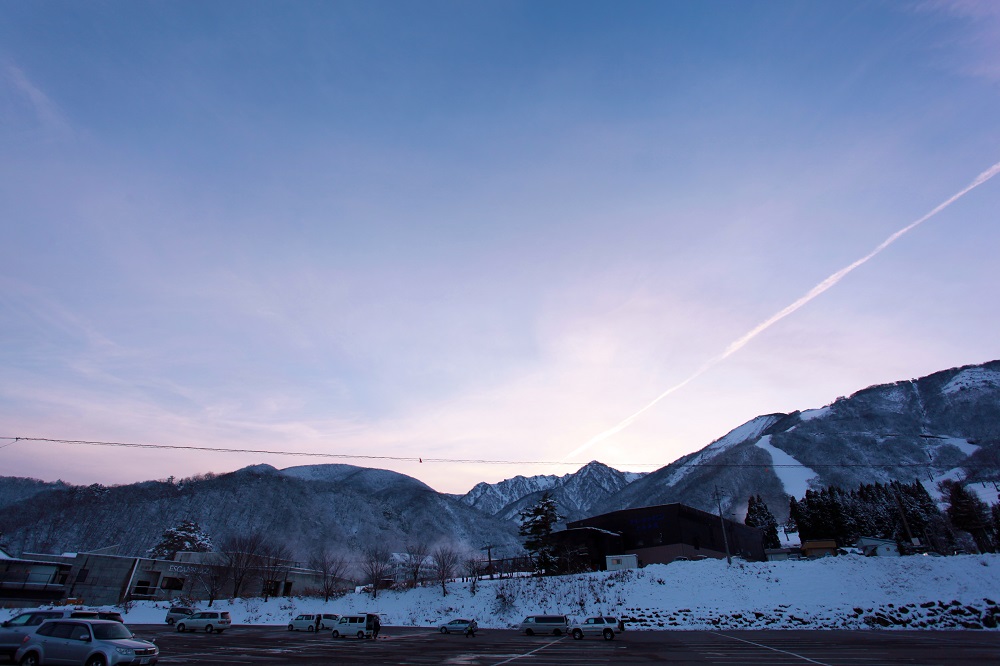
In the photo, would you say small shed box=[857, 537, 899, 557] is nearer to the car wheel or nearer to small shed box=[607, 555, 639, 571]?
small shed box=[607, 555, 639, 571]

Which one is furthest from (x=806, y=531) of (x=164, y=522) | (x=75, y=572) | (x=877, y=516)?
(x=164, y=522)

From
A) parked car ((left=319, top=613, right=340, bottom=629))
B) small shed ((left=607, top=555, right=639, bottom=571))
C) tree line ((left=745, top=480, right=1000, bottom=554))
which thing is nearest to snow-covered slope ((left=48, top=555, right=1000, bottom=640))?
parked car ((left=319, top=613, right=340, bottom=629))

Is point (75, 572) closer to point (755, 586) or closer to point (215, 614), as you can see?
point (215, 614)

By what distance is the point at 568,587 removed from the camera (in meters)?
55.8

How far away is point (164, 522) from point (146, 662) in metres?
201

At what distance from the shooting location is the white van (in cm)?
3672

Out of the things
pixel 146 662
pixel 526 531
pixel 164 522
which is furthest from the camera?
pixel 164 522

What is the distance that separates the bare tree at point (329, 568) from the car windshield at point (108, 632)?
53.5 metres

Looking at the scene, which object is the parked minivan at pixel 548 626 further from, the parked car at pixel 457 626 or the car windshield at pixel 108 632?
the car windshield at pixel 108 632

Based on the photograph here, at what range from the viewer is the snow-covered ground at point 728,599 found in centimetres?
4303

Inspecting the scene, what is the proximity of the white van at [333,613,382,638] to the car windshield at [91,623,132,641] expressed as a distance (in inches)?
875

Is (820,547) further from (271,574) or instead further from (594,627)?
(271,574)

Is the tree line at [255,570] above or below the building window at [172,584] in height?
above

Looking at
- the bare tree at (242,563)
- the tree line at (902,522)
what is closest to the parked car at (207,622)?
the bare tree at (242,563)
